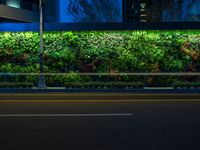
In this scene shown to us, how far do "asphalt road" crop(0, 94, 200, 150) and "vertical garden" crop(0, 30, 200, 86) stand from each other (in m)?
13.0

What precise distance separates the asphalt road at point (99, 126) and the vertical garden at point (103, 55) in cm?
1301

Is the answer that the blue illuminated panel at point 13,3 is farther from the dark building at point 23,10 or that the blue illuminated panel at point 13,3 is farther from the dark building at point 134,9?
the dark building at point 134,9

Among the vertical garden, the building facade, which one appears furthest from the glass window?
the vertical garden

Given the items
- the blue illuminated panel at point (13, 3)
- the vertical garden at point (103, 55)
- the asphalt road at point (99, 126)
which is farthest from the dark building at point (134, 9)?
the asphalt road at point (99, 126)

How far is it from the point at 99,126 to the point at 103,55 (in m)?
18.0

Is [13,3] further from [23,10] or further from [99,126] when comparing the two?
[99,126]

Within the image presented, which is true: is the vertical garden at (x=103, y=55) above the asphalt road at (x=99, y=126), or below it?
above

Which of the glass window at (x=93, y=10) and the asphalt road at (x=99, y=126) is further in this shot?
the glass window at (x=93, y=10)

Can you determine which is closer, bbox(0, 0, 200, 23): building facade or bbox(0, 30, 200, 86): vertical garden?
bbox(0, 30, 200, 86): vertical garden

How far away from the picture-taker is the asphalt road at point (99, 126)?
8.17 metres

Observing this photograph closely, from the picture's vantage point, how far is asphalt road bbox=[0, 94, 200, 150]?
8.17 m

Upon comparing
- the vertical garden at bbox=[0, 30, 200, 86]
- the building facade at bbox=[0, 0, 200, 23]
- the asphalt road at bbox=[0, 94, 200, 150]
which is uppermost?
the building facade at bbox=[0, 0, 200, 23]

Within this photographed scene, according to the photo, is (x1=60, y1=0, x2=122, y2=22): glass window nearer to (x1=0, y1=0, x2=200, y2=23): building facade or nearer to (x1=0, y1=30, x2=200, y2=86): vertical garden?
(x1=0, y1=0, x2=200, y2=23): building facade

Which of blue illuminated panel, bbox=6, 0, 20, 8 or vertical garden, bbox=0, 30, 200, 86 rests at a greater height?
blue illuminated panel, bbox=6, 0, 20, 8
